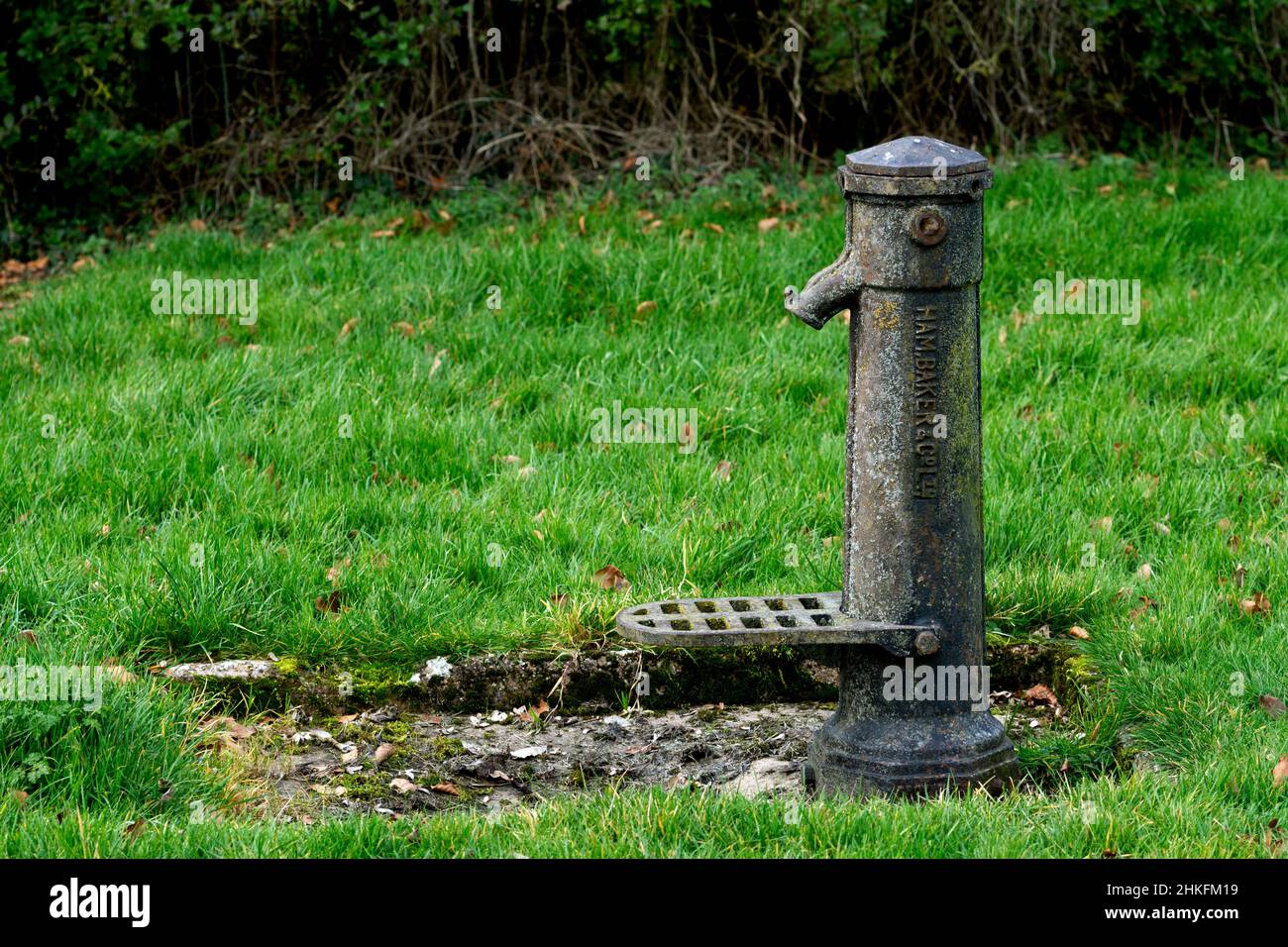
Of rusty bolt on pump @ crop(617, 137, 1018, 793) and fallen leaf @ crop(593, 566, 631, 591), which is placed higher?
rusty bolt on pump @ crop(617, 137, 1018, 793)

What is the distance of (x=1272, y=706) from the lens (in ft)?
11.9

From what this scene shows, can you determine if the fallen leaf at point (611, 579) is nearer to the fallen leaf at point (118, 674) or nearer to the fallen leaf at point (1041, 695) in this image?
the fallen leaf at point (1041, 695)

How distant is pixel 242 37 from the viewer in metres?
8.42

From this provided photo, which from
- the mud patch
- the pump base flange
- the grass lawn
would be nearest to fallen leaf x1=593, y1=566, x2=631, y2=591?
the grass lawn

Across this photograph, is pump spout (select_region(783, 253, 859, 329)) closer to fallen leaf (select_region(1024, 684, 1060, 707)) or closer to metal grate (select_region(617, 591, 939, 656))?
metal grate (select_region(617, 591, 939, 656))

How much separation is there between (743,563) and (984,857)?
63.0 inches

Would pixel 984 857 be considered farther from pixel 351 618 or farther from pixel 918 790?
pixel 351 618

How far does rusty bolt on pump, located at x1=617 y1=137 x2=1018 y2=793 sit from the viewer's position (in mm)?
3316

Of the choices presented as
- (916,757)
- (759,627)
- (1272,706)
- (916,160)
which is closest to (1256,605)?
A: (1272,706)

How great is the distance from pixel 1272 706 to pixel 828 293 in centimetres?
145

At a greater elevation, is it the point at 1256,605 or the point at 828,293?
the point at 828,293

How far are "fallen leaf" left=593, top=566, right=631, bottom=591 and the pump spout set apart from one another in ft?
3.83

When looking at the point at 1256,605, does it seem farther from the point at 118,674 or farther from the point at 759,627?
the point at 118,674

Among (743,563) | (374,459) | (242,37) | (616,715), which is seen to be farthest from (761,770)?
(242,37)
